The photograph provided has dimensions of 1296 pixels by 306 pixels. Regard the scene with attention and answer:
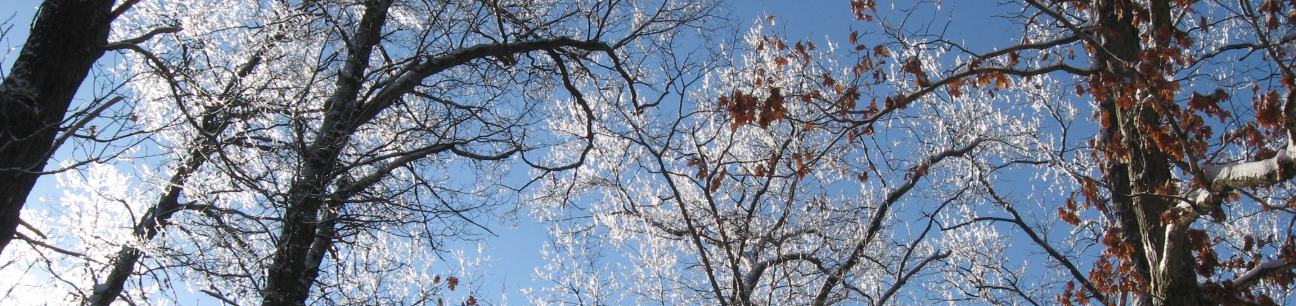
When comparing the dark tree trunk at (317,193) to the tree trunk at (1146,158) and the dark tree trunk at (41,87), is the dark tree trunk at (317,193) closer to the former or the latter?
the dark tree trunk at (41,87)

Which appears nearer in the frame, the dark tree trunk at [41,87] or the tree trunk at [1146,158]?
the dark tree trunk at [41,87]

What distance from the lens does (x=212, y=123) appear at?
592cm

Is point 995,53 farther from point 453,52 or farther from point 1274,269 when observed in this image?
point 453,52

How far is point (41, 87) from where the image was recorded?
148 inches

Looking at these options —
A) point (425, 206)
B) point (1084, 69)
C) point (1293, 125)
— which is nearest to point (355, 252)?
point (425, 206)

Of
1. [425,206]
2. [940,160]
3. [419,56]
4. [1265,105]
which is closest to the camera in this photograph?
[1265,105]

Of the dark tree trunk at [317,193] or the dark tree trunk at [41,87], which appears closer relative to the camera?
the dark tree trunk at [41,87]

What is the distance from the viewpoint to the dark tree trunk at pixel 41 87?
143 inches

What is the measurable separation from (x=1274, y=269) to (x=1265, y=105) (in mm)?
1465

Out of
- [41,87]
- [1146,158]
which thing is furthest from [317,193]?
[1146,158]

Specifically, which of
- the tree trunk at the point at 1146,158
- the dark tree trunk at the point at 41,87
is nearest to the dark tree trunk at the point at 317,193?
the dark tree trunk at the point at 41,87

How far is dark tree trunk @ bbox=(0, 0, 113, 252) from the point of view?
3.63 m

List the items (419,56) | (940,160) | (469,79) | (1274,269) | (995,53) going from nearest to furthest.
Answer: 1. (1274,269)
2. (995,53)
3. (419,56)
4. (469,79)
5. (940,160)

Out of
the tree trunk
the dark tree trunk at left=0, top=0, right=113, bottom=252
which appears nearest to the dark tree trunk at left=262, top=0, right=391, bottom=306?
the dark tree trunk at left=0, top=0, right=113, bottom=252
